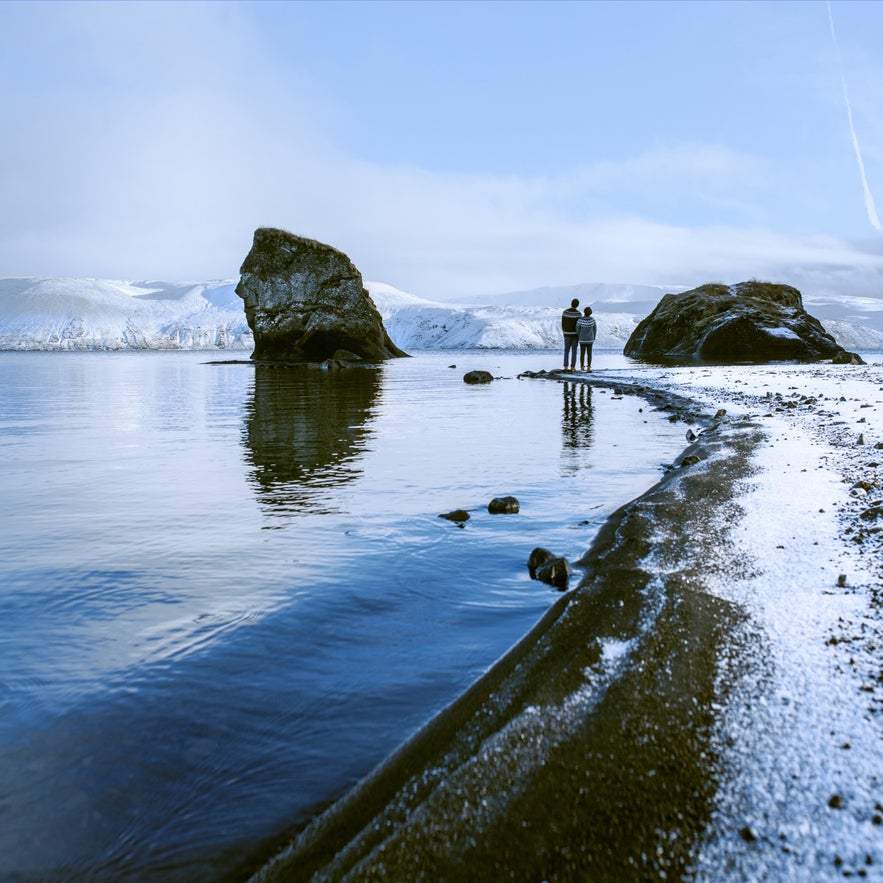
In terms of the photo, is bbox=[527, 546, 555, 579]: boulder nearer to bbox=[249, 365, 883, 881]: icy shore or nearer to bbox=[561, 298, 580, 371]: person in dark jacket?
bbox=[249, 365, 883, 881]: icy shore

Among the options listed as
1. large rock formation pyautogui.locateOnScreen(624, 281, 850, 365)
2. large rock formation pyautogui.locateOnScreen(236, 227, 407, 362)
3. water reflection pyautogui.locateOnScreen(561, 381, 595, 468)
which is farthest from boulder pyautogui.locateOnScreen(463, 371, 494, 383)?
large rock formation pyautogui.locateOnScreen(236, 227, 407, 362)

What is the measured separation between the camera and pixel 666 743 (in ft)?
9.19

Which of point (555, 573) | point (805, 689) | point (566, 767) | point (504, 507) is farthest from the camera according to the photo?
point (504, 507)

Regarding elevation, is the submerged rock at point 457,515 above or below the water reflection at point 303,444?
below

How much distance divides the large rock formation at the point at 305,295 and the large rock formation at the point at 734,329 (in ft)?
71.0

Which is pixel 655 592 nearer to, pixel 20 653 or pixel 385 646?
pixel 385 646

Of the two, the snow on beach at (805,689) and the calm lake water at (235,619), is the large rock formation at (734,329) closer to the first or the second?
the calm lake water at (235,619)

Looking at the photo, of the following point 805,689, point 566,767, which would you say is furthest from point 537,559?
point 566,767

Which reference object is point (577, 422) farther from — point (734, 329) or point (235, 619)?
point (734, 329)

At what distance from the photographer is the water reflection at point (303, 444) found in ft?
28.9

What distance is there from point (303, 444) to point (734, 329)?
39811mm

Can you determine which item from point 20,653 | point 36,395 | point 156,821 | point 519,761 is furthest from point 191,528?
point 36,395

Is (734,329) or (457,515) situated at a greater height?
(734,329)

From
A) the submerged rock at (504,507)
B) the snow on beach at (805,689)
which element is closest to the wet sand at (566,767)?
the snow on beach at (805,689)
